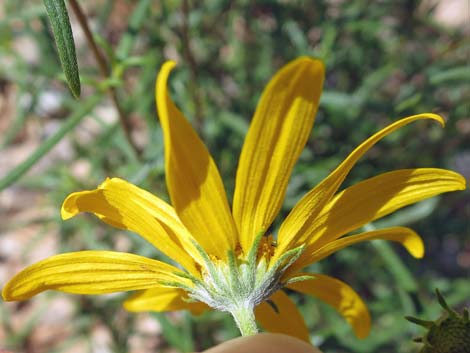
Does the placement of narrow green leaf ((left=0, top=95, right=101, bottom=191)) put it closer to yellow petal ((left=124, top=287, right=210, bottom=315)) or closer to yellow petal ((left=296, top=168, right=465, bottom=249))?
yellow petal ((left=124, top=287, right=210, bottom=315))

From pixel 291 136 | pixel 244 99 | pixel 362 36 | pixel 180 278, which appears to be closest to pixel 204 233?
pixel 180 278

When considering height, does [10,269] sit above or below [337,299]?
above

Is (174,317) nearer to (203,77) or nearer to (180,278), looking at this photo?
(203,77)

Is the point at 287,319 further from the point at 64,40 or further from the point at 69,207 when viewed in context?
the point at 64,40

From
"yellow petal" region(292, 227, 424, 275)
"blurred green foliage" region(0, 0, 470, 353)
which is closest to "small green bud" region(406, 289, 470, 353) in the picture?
"yellow petal" region(292, 227, 424, 275)

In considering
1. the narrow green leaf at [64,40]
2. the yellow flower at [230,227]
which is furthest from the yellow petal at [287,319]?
the narrow green leaf at [64,40]

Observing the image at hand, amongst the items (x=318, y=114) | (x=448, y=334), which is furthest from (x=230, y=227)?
(x=318, y=114)
